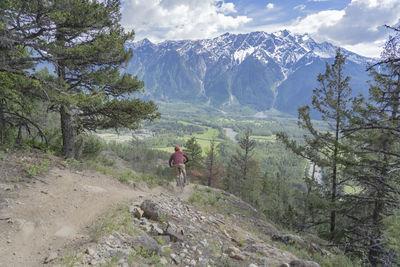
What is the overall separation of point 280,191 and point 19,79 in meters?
43.0

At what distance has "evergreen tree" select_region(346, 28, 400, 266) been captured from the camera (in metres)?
4.71

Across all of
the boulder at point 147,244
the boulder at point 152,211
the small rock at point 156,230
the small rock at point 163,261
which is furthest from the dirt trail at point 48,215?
the small rock at point 163,261

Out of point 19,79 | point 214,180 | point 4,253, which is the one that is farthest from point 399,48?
point 214,180

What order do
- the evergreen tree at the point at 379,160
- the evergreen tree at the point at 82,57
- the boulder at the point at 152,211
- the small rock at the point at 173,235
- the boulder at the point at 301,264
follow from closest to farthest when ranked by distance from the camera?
the evergreen tree at the point at 379,160, the boulder at the point at 301,264, the small rock at the point at 173,235, the boulder at the point at 152,211, the evergreen tree at the point at 82,57

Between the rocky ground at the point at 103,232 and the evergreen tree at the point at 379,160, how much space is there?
2330 millimetres

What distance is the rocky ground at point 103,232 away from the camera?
415 cm

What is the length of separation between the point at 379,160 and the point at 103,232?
958 cm

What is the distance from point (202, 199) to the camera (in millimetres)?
11516

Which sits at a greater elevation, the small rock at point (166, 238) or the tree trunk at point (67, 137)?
the tree trunk at point (67, 137)

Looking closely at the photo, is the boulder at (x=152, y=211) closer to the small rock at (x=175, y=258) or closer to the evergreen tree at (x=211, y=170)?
the small rock at (x=175, y=258)

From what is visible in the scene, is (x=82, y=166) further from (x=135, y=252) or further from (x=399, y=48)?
(x=399, y=48)

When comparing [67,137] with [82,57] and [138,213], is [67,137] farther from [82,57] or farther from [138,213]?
[138,213]

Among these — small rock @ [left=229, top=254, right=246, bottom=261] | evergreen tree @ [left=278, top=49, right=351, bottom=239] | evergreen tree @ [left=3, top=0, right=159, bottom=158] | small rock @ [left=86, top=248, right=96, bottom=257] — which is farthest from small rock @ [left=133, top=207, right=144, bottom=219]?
evergreen tree @ [left=278, top=49, right=351, bottom=239]

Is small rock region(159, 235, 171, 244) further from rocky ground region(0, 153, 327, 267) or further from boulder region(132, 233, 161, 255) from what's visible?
boulder region(132, 233, 161, 255)
